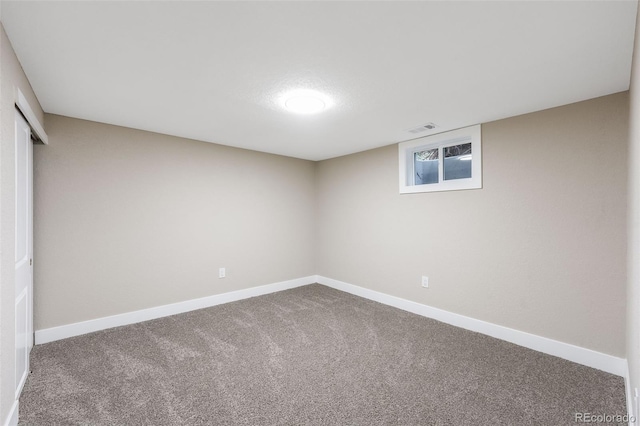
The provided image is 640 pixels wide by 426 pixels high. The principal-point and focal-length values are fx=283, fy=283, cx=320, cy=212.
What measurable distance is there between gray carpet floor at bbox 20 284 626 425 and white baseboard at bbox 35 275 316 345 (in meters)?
0.12

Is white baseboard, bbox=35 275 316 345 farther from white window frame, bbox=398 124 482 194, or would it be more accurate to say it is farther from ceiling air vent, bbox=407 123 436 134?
ceiling air vent, bbox=407 123 436 134

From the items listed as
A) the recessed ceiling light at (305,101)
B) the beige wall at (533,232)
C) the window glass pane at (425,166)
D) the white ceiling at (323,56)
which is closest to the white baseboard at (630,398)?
the beige wall at (533,232)

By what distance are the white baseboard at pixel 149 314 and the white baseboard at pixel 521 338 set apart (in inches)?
67.3

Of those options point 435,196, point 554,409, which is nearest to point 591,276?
point 554,409

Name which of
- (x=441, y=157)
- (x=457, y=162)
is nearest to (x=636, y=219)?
(x=457, y=162)

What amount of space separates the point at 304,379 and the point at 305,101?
227cm

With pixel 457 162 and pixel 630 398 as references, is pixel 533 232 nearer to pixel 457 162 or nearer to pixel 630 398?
pixel 457 162

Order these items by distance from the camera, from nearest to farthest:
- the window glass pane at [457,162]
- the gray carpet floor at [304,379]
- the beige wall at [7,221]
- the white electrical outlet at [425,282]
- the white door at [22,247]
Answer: the beige wall at [7,221]
the gray carpet floor at [304,379]
the white door at [22,247]
the window glass pane at [457,162]
the white electrical outlet at [425,282]

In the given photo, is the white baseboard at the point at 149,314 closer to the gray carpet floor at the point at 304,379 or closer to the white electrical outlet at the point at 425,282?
the gray carpet floor at the point at 304,379

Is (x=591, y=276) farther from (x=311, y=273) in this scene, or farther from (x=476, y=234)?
(x=311, y=273)

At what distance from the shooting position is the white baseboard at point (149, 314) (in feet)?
9.28

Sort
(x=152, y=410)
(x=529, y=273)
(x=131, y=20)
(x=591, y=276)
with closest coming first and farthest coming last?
1. (x=131, y=20)
2. (x=152, y=410)
3. (x=591, y=276)
4. (x=529, y=273)

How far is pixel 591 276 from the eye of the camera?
2.40 m

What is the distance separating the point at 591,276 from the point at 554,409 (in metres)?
1.20
